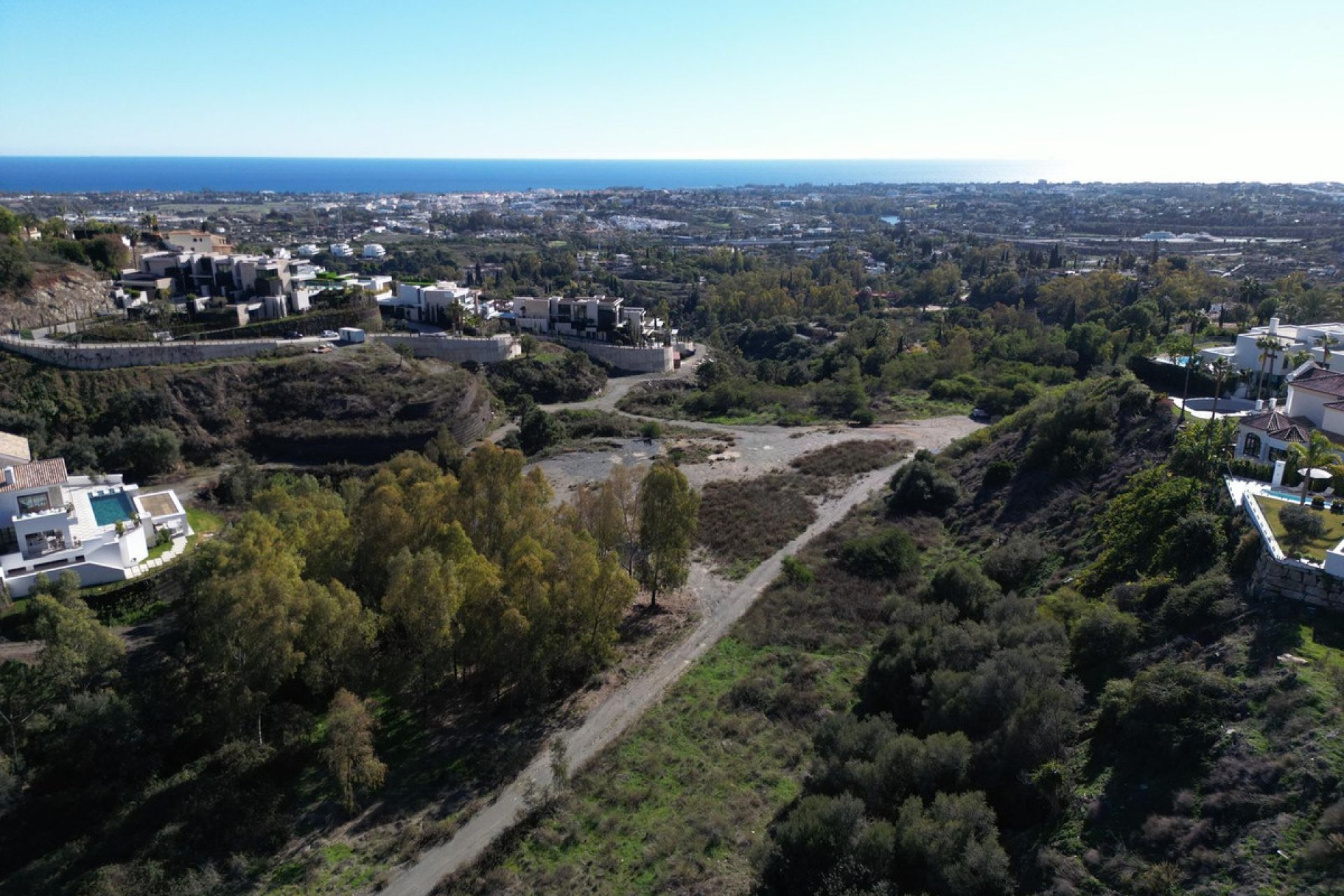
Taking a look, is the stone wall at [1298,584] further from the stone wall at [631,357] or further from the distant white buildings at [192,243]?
the distant white buildings at [192,243]

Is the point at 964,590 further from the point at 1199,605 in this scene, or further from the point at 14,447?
the point at 14,447

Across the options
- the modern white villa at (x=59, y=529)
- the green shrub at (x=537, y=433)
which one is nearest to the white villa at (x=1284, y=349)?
the green shrub at (x=537, y=433)

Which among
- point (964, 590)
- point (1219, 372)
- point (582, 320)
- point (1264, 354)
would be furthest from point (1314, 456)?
point (582, 320)

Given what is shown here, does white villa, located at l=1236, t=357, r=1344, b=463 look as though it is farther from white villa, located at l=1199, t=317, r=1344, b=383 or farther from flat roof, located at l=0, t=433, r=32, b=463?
flat roof, located at l=0, t=433, r=32, b=463

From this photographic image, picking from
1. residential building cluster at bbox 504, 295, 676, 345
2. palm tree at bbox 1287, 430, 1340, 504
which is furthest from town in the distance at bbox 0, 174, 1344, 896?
residential building cluster at bbox 504, 295, 676, 345

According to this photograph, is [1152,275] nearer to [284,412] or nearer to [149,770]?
[284,412]
